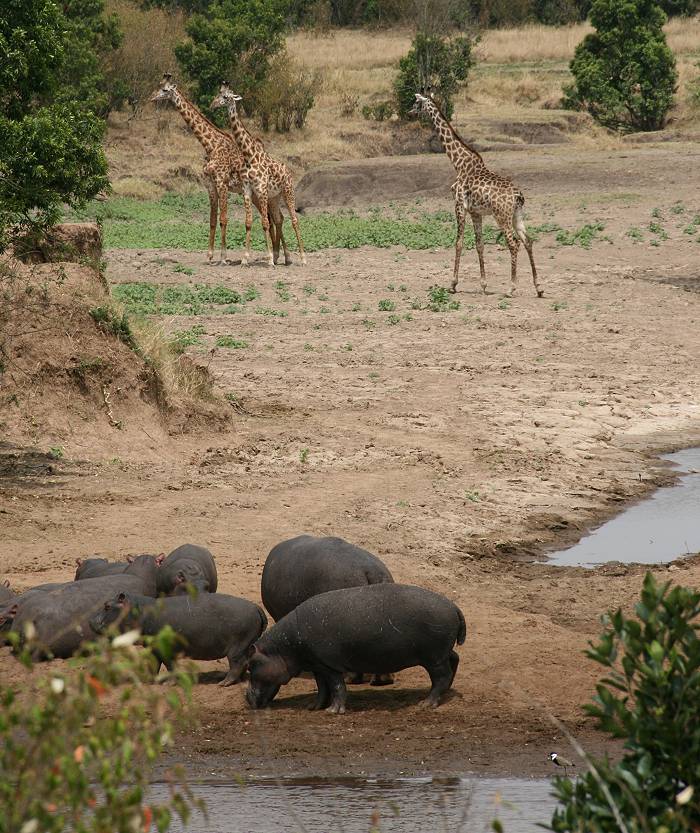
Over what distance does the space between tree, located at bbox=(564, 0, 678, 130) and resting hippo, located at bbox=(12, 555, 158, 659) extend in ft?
123

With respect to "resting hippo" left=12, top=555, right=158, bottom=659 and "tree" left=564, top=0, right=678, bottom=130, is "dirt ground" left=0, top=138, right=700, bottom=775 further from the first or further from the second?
"tree" left=564, top=0, right=678, bottom=130

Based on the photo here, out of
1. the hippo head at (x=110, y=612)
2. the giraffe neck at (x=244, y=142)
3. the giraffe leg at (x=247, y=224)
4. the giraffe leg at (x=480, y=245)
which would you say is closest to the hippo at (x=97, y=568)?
the hippo head at (x=110, y=612)

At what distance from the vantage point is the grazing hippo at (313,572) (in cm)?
866

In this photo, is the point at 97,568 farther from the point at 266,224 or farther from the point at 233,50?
the point at 233,50

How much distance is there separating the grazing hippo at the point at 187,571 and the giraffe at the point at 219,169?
54.8ft

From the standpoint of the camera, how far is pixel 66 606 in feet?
28.2

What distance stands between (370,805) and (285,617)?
4.94ft

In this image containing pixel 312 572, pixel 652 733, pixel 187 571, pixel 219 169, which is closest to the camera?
pixel 652 733

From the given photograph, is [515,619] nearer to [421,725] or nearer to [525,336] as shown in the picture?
[421,725]

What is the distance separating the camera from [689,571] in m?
10.5

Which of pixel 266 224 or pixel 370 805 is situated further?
pixel 266 224

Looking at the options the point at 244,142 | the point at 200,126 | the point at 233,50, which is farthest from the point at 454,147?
the point at 233,50

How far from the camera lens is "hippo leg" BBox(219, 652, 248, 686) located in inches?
333

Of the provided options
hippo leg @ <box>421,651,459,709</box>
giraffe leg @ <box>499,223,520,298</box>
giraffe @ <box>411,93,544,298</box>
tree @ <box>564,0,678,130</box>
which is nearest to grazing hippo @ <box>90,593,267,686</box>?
hippo leg @ <box>421,651,459,709</box>
